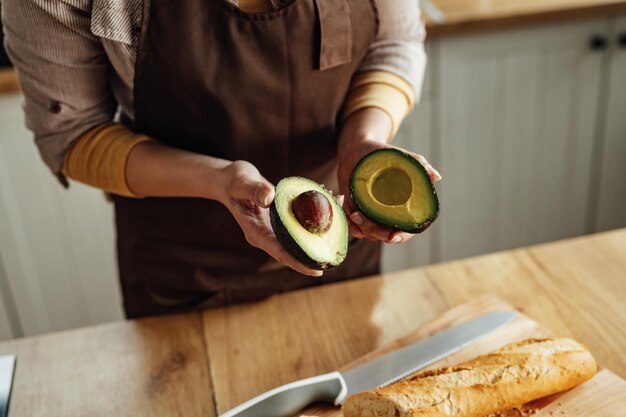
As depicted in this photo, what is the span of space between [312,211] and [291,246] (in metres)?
0.05

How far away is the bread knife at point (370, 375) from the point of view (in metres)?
0.81

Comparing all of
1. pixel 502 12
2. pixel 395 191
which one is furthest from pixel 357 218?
pixel 502 12

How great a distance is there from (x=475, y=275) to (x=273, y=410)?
458 millimetres

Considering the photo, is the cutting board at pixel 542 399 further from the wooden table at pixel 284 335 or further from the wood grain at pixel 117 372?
the wood grain at pixel 117 372

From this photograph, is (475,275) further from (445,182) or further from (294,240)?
(445,182)

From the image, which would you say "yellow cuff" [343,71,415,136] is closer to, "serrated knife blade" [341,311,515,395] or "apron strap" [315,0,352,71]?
"apron strap" [315,0,352,71]

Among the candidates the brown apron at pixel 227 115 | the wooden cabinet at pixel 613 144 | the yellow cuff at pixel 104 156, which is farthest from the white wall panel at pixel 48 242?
the wooden cabinet at pixel 613 144

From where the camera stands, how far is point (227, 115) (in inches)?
40.6

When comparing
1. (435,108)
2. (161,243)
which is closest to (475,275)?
(161,243)

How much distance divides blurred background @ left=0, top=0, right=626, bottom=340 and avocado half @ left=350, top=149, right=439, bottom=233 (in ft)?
3.51

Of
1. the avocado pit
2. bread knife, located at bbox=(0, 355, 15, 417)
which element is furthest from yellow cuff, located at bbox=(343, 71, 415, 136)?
bread knife, located at bbox=(0, 355, 15, 417)

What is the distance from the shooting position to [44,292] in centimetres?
203

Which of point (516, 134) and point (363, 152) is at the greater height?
point (363, 152)

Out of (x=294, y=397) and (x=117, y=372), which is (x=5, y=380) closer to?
(x=117, y=372)
